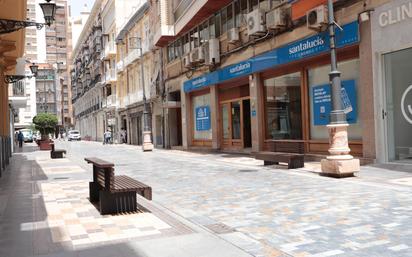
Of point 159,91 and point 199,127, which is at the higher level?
point 159,91

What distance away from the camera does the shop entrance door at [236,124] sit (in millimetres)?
22344

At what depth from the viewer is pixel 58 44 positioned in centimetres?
12544

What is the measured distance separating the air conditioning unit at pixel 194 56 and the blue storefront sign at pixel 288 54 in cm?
102

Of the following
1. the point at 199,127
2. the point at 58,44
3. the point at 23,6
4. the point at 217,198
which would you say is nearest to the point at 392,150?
the point at 217,198

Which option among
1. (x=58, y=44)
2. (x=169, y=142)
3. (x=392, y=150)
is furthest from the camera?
(x=58, y=44)

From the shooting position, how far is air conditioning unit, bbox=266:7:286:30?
17125 millimetres

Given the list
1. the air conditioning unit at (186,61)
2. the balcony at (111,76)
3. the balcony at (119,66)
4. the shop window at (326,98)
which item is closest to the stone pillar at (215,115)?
the air conditioning unit at (186,61)

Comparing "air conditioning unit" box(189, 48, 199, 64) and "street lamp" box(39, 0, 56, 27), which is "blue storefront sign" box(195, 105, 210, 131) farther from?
"street lamp" box(39, 0, 56, 27)

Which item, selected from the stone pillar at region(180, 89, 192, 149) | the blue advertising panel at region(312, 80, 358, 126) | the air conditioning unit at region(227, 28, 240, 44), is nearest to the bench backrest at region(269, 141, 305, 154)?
the blue advertising panel at region(312, 80, 358, 126)

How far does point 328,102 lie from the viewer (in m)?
15.5

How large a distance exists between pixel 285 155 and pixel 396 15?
4.71m

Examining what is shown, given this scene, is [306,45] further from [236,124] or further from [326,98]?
[236,124]

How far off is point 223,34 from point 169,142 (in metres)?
10.8

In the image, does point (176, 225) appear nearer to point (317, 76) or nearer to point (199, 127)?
point (317, 76)
